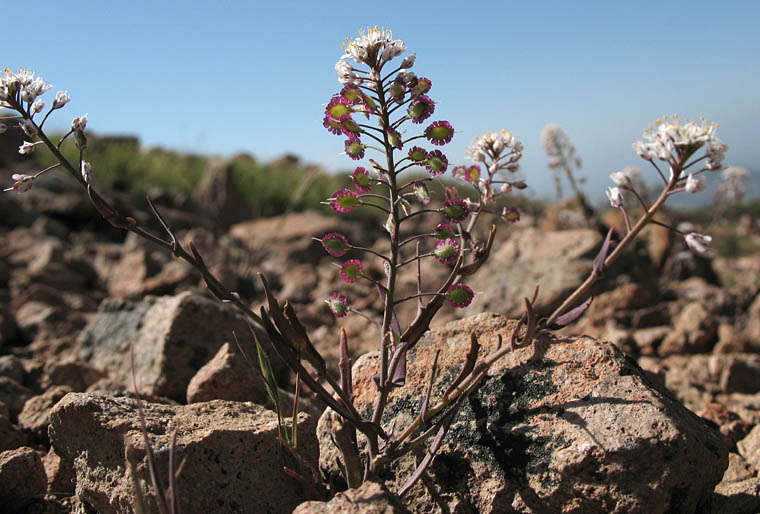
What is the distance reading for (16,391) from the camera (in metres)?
3.24

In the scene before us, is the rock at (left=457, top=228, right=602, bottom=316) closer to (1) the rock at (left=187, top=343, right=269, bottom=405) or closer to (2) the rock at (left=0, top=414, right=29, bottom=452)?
(1) the rock at (left=187, top=343, right=269, bottom=405)

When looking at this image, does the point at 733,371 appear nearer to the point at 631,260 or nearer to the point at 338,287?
the point at 631,260

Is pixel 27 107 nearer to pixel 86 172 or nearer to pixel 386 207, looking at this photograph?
pixel 86 172

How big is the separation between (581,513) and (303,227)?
23.7 feet

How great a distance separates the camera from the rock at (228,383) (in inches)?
113

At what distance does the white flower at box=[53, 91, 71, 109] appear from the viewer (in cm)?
203

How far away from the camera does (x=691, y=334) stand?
482cm

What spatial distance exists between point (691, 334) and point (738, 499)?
2.86 meters

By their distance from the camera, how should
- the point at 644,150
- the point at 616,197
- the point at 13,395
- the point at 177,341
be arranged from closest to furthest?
the point at 644,150 → the point at 616,197 → the point at 13,395 → the point at 177,341

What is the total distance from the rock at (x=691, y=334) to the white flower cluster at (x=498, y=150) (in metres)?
3.14

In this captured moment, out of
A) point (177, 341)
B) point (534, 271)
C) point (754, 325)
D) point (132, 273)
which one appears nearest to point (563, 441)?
point (177, 341)

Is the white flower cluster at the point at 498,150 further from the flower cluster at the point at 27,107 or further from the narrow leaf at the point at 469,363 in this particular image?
the flower cluster at the point at 27,107

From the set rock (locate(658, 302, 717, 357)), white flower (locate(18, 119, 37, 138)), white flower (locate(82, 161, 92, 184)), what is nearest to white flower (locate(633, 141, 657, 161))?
white flower (locate(82, 161, 92, 184))

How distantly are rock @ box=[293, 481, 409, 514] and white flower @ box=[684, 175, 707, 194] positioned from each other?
1209mm
